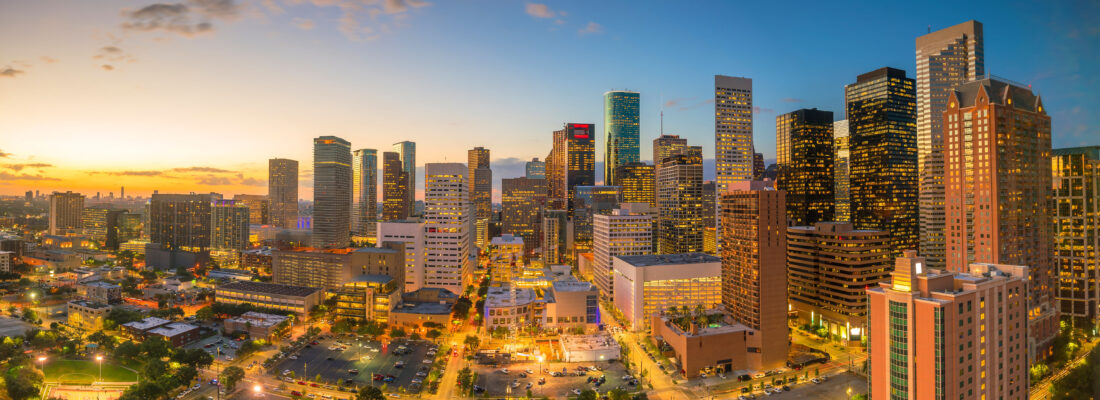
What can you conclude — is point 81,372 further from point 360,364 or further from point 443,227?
point 443,227

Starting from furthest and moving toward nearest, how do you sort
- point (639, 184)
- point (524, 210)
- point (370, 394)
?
point (639, 184)
point (524, 210)
point (370, 394)

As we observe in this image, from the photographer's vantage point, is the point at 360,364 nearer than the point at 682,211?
Yes

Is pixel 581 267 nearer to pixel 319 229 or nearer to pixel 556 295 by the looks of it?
pixel 556 295

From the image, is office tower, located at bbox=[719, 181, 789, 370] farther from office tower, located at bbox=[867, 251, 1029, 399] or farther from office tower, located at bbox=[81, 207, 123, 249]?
office tower, located at bbox=[81, 207, 123, 249]

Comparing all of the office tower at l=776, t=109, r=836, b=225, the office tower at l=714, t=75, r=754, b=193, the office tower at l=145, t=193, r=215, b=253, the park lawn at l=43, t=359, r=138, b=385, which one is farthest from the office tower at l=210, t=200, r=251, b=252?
the office tower at l=776, t=109, r=836, b=225

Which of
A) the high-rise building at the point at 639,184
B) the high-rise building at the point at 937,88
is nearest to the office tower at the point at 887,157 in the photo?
the high-rise building at the point at 937,88

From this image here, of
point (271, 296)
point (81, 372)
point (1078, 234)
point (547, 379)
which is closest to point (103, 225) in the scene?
point (271, 296)

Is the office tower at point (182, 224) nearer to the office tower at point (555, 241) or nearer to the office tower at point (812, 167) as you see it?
the office tower at point (555, 241)
